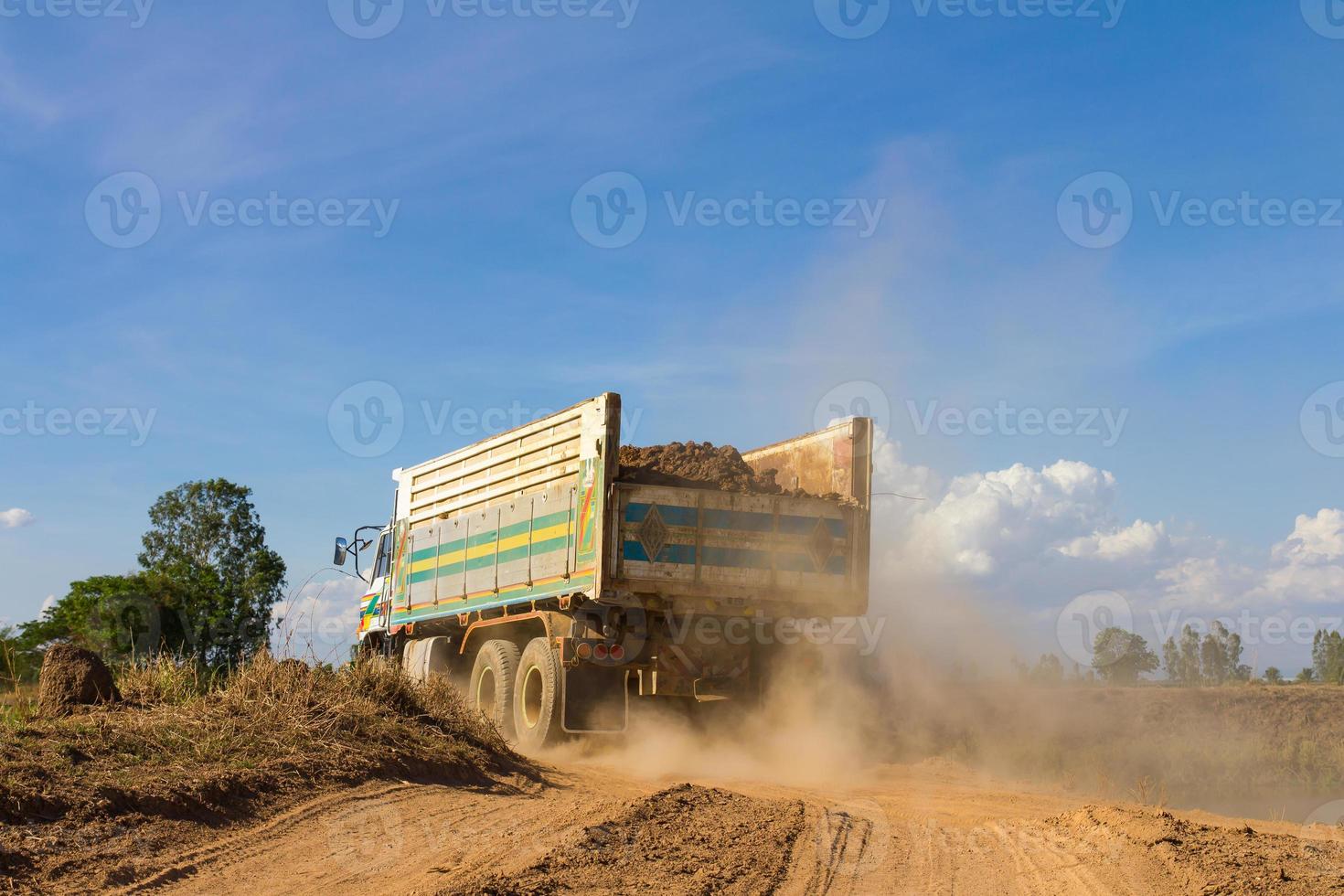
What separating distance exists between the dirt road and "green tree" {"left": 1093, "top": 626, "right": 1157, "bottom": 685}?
1932 cm

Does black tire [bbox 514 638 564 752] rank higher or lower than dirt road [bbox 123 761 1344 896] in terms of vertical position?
higher

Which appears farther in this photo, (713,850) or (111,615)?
(111,615)

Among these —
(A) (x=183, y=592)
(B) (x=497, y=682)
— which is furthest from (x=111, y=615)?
(B) (x=497, y=682)

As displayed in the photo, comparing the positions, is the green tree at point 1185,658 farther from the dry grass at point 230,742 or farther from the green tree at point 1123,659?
the dry grass at point 230,742

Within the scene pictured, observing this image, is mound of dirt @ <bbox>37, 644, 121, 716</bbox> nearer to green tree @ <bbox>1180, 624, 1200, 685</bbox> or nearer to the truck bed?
the truck bed

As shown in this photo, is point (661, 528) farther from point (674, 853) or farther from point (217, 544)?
point (217, 544)

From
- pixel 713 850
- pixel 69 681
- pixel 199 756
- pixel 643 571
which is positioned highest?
pixel 643 571

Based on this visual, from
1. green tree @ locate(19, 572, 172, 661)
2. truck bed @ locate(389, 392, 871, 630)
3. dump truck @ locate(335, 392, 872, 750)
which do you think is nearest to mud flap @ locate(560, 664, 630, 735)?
dump truck @ locate(335, 392, 872, 750)

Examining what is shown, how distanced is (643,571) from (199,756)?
15.9ft

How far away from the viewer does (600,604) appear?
449 inches

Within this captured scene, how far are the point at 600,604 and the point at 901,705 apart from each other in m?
5.60

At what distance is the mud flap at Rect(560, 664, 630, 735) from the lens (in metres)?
11.7

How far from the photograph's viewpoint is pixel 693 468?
1182 centimetres

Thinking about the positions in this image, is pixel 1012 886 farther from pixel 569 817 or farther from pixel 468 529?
pixel 468 529
